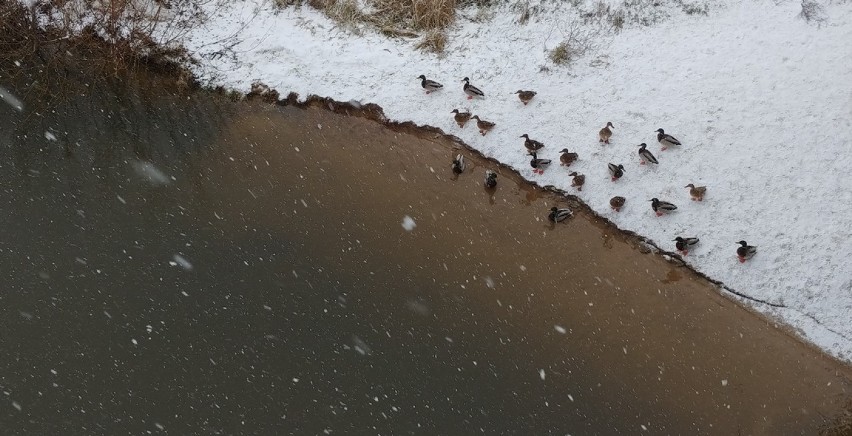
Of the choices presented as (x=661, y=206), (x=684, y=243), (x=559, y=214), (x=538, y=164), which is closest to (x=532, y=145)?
(x=538, y=164)

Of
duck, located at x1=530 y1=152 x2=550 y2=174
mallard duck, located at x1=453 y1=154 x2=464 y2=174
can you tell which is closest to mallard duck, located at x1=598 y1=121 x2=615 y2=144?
duck, located at x1=530 y1=152 x2=550 y2=174

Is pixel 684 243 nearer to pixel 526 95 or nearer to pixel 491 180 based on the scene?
pixel 491 180

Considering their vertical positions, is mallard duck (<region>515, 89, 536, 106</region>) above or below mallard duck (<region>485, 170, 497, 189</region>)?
above

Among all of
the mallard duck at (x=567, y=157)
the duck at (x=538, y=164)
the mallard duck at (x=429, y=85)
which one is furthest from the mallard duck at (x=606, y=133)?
the mallard duck at (x=429, y=85)

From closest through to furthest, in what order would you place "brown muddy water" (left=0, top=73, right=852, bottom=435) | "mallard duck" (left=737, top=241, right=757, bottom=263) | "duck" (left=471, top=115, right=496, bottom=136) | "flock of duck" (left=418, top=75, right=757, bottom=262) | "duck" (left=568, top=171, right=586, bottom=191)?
"brown muddy water" (left=0, top=73, right=852, bottom=435) → "mallard duck" (left=737, top=241, right=757, bottom=263) → "flock of duck" (left=418, top=75, right=757, bottom=262) → "duck" (left=568, top=171, right=586, bottom=191) → "duck" (left=471, top=115, right=496, bottom=136)

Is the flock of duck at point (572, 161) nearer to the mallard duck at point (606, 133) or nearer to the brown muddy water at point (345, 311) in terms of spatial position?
the mallard duck at point (606, 133)

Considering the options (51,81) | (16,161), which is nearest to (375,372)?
(16,161)

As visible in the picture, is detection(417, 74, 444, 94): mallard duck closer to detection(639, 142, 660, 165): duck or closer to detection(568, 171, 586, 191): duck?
detection(568, 171, 586, 191): duck
